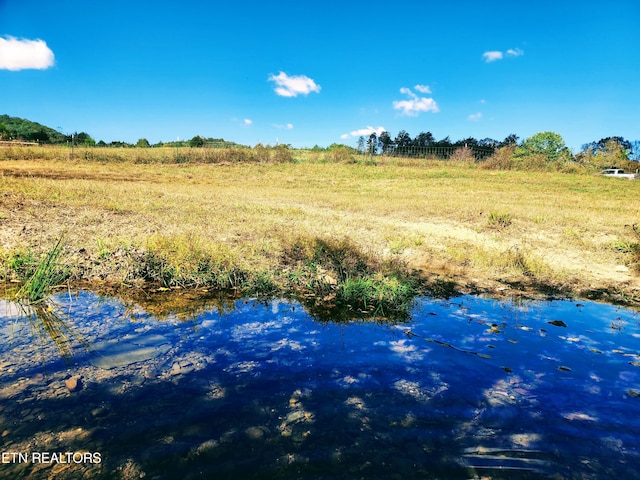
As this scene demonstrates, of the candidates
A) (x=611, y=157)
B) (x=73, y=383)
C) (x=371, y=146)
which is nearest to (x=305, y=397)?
(x=73, y=383)

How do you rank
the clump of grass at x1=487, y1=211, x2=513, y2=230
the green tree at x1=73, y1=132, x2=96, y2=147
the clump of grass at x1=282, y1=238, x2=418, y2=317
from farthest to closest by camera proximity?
1. the green tree at x1=73, y1=132, x2=96, y2=147
2. the clump of grass at x1=487, y1=211, x2=513, y2=230
3. the clump of grass at x1=282, y1=238, x2=418, y2=317

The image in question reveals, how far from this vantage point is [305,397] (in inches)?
108

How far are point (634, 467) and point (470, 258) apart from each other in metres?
5.01

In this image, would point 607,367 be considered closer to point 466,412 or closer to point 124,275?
point 466,412

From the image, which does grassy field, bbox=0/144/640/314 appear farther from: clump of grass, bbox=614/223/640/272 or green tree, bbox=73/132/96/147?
green tree, bbox=73/132/96/147

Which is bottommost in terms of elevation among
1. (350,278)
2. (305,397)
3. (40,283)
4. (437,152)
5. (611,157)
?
(305,397)

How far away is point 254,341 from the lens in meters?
3.68

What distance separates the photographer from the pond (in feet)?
7.06

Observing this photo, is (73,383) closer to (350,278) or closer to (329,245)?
(350,278)

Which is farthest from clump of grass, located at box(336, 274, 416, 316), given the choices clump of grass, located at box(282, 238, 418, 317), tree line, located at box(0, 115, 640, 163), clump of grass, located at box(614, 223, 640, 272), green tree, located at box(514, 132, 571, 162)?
green tree, located at box(514, 132, 571, 162)

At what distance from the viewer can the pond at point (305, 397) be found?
7.06 ft

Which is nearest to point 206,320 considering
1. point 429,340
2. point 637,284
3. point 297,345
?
point 297,345

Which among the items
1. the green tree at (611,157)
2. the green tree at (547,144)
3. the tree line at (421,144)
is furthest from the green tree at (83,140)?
the green tree at (547,144)

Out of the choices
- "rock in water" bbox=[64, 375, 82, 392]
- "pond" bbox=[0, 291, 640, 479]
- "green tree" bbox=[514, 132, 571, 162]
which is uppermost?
"green tree" bbox=[514, 132, 571, 162]
